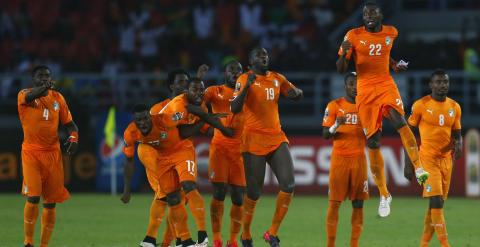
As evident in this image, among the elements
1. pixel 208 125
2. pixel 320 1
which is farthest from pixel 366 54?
pixel 320 1

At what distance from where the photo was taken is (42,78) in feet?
49.6

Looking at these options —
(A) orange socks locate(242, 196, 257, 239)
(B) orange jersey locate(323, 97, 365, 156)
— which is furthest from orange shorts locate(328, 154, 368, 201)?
(A) orange socks locate(242, 196, 257, 239)

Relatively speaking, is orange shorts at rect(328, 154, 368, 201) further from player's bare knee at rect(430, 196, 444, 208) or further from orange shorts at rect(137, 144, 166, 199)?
orange shorts at rect(137, 144, 166, 199)

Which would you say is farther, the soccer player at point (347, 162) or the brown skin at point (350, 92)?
the brown skin at point (350, 92)

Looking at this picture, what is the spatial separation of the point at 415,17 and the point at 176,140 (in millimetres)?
17478

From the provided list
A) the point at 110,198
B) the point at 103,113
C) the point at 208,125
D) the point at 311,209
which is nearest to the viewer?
the point at 208,125

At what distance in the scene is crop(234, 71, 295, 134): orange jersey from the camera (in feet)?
49.8

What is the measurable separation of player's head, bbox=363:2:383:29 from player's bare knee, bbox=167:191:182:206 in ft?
11.1

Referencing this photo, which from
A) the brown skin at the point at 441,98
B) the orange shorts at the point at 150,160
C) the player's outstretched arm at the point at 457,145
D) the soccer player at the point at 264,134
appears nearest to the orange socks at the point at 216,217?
the soccer player at the point at 264,134

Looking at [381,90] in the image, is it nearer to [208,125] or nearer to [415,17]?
[208,125]

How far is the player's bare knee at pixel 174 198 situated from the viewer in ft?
49.2

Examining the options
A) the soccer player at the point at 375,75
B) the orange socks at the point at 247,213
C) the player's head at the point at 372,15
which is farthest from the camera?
the orange socks at the point at 247,213

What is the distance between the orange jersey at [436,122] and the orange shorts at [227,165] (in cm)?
262

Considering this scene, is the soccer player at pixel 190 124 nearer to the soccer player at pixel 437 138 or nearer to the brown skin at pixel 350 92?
the brown skin at pixel 350 92
